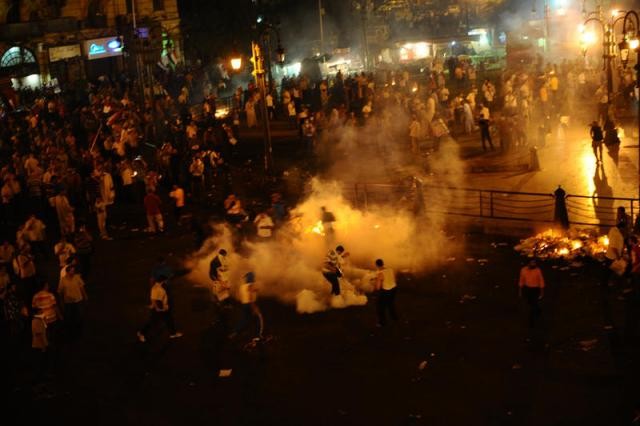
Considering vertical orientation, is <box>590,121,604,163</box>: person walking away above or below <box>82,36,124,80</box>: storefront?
below

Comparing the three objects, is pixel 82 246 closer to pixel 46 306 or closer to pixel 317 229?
pixel 46 306

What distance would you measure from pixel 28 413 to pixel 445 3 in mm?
52098

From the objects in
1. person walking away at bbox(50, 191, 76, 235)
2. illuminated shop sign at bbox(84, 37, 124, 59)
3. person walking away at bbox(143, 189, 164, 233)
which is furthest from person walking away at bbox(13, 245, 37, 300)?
illuminated shop sign at bbox(84, 37, 124, 59)

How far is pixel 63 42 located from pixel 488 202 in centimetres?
3405

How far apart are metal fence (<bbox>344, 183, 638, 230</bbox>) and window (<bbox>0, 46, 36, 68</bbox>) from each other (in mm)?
28992

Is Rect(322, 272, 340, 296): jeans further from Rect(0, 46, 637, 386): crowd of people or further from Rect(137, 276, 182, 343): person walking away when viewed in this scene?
Rect(137, 276, 182, 343): person walking away

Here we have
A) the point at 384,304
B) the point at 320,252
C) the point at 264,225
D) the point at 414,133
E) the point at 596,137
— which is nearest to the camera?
the point at 384,304

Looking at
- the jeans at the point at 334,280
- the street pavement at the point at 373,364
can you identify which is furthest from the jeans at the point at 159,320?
the jeans at the point at 334,280

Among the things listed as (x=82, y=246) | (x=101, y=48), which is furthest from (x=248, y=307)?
(x=101, y=48)

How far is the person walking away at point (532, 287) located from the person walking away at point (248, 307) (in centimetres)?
435

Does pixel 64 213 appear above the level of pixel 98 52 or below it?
below

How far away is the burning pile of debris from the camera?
15.8 meters

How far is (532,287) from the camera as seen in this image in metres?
12.6

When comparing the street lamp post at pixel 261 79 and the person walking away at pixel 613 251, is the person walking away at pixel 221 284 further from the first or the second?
the street lamp post at pixel 261 79
